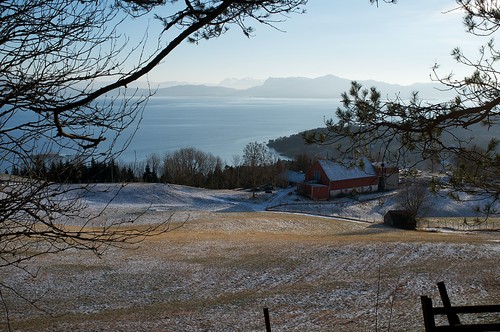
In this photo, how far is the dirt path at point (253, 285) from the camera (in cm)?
1199

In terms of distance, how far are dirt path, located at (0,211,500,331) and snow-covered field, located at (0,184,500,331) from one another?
1.3 inches

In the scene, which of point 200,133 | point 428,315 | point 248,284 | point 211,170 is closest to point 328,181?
point 211,170

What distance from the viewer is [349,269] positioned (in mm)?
17469

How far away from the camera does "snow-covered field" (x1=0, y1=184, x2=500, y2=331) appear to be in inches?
472

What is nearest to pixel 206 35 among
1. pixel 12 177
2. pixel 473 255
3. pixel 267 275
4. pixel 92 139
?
pixel 92 139

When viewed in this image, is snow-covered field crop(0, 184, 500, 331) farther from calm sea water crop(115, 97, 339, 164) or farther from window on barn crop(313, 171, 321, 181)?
calm sea water crop(115, 97, 339, 164)

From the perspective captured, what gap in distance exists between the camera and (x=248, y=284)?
1603 centimetres

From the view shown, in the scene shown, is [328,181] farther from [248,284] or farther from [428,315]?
[428,315]

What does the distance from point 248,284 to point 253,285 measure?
21 cm

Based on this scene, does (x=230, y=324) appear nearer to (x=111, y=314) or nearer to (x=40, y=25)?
(x=111, y=314)

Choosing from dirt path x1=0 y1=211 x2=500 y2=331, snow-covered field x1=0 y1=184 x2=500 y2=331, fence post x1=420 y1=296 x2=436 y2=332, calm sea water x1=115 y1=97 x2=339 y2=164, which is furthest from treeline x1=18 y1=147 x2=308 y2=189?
fence post x1=420 y1=296 x2=436 y2=332

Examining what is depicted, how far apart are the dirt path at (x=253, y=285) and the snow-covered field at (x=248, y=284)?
1.3 inches

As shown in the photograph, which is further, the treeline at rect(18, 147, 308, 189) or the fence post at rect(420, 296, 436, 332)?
the treeline at rect(18, 147, 308, 189)

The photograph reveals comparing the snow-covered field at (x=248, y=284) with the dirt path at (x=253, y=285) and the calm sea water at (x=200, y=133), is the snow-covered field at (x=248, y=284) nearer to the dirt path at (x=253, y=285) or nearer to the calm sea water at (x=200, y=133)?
the dirt path at (x=253, y=285)
